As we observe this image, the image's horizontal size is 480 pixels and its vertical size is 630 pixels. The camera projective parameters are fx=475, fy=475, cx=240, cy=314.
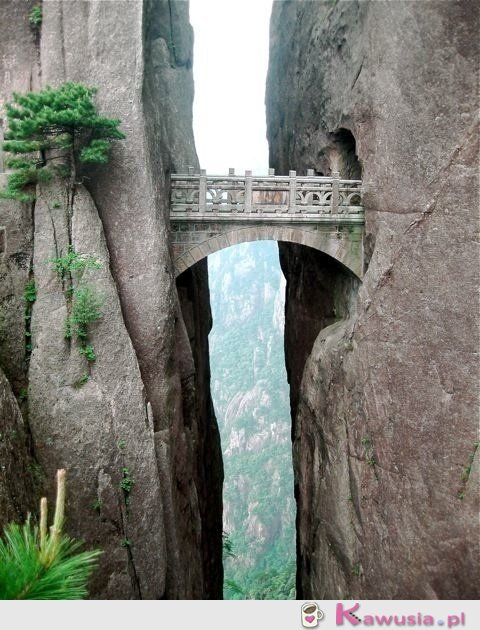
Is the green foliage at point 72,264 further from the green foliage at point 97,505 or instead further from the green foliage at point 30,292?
A: the green foliage at point 97,505

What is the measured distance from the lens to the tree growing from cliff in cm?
810

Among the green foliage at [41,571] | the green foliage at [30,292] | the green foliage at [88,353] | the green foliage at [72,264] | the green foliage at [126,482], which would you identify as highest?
the green foliage at [72,264]

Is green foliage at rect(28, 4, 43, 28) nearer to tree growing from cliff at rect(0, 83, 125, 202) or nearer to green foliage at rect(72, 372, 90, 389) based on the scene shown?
tree growing from cliff at rect(0, 83, 125, 202)

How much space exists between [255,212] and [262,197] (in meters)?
0.47

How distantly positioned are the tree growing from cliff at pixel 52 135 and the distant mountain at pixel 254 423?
57.0ft

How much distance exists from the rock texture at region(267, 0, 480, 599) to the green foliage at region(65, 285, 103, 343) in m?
5.47

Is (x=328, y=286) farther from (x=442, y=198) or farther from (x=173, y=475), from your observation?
(x=173, y=475)

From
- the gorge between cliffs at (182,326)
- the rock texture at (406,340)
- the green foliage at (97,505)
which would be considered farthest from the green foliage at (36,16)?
the green foliage at (97,505)

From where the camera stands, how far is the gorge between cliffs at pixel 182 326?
8.22 metres

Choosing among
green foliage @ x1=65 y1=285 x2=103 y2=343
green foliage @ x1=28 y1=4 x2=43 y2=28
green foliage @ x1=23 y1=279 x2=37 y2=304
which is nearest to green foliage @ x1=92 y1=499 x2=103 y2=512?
green foliage @ x1=65 y1=285 x2=103 y2=343

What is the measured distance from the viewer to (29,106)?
804 cm

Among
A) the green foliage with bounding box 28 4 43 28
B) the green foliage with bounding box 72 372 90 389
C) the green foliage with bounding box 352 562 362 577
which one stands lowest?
the green foliage with bounding box 352 562 362 577

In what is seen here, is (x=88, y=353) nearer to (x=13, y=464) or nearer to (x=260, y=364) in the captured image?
(x=13, y=464)
